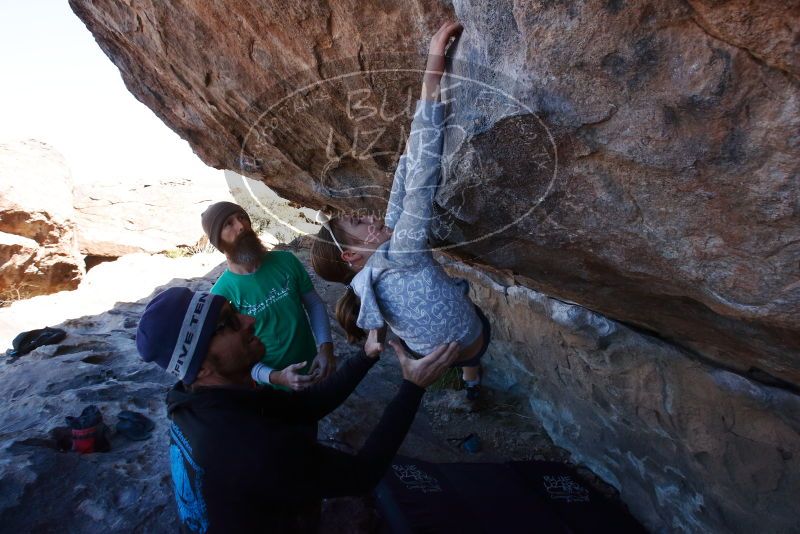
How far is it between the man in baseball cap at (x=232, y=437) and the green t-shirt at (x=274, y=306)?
2.48 ft

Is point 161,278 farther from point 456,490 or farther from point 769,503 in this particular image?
point 769,503

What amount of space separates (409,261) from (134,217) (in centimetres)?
1057

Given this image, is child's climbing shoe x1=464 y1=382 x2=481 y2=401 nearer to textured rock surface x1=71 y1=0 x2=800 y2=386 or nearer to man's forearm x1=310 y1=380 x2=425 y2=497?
textured rock surface x1=71 y1=0 x2=800 y2=386

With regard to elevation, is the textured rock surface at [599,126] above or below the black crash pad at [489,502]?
above

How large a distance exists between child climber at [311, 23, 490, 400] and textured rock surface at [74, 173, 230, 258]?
9.31 metres

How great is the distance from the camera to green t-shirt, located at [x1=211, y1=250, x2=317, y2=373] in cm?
243

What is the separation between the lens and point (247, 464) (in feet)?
4.49

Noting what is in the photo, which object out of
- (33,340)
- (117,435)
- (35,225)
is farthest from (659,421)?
(35,225)

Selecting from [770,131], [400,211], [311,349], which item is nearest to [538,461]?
[311,349]

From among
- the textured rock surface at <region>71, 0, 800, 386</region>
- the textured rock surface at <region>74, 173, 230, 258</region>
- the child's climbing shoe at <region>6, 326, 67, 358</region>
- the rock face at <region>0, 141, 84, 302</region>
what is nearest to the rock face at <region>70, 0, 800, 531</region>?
the textured rock surface at <region>71, 0, 800, 386</region>

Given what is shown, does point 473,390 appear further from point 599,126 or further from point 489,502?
point 599,126

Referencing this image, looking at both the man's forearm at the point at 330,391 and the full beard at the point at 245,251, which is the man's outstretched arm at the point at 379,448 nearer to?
the man's forearm at the point at 330,391

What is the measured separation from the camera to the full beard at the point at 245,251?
8.07ft

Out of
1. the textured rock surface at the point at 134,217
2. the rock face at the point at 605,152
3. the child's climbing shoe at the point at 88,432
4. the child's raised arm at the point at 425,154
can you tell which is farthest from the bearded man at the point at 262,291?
the textured rock surface at the point at 134,217
